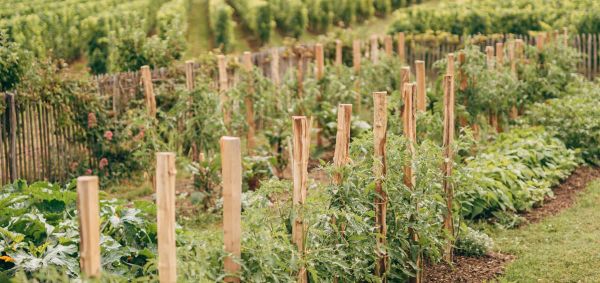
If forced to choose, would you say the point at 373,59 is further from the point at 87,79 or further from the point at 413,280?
the point at 413,280

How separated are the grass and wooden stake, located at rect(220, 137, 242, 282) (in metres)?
3.02

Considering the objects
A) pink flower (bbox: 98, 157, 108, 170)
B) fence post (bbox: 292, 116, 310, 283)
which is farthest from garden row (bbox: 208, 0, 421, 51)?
fence post (bbox: 292, 116, 310, 283)

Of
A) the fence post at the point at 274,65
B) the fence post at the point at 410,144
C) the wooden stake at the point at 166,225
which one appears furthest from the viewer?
the fence post at the point at 274,65

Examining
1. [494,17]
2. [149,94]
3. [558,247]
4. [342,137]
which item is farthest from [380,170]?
[494,17]

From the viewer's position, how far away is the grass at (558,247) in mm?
7555

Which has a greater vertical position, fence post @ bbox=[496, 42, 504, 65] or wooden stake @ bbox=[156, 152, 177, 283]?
fence post @ bbox=[496, 42, 504, 65]

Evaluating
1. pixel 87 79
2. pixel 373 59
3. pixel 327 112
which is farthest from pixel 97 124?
pixel 373 59

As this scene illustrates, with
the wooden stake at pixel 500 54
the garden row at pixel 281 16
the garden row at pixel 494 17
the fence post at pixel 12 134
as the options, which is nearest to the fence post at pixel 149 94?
the fence post at pixel 12 134

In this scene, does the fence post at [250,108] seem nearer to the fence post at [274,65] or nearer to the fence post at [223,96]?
the fence post at [223,96]

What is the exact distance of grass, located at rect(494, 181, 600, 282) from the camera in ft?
24.8

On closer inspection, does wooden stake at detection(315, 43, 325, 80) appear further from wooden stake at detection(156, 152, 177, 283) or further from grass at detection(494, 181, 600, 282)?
wooden stake at detection(156, 152, 177, 283)

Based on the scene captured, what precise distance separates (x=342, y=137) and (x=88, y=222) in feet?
8.51

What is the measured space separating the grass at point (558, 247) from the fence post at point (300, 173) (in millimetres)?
2313

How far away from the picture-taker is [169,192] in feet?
14.9
